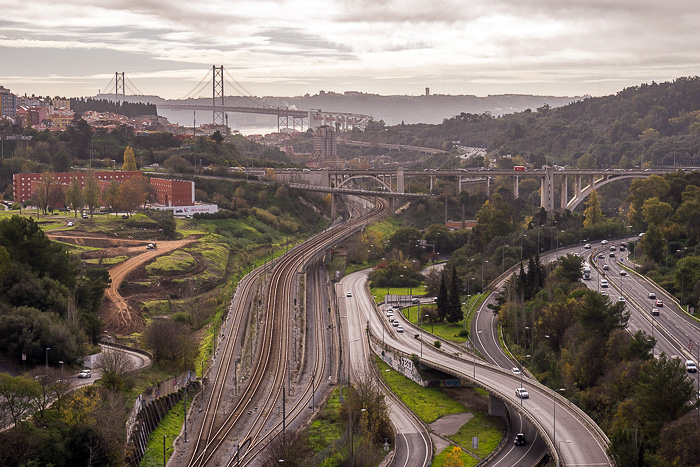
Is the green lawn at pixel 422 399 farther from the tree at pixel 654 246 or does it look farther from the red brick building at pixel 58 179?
the red brick building at pixel 58 179

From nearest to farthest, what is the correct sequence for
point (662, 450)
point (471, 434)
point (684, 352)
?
point (662, 450), point (471, 434), point (684, 352)

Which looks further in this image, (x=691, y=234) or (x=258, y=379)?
(x=691, y=234)

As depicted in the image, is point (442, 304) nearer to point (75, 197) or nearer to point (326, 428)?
point (326, 428)

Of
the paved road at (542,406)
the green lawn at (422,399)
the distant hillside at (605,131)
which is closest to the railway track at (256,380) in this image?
the green lawn at (422,399)

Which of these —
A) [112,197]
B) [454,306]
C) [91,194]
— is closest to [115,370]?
[454,306]

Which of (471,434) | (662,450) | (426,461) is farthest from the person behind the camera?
(471,434)

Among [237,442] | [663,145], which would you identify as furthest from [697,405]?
[663,145]

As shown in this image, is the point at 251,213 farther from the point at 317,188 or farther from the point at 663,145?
the point at 663,145

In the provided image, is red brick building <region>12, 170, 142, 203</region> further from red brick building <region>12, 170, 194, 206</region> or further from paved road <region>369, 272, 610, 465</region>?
paved road <region>369, 272, 610, 465</region>
